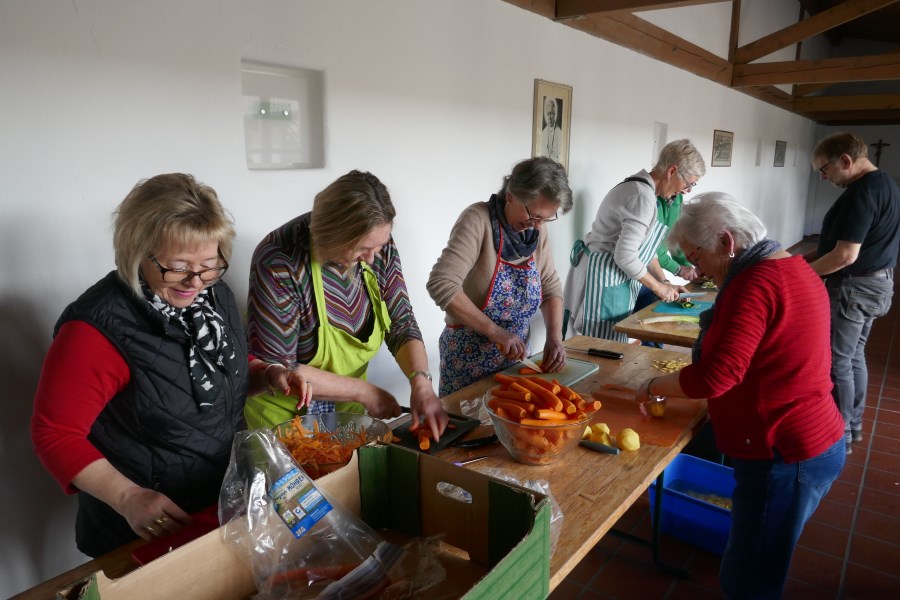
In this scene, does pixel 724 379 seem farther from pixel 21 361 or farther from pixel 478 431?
pixel 21 361

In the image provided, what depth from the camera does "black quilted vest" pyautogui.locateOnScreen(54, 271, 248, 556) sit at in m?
1.16

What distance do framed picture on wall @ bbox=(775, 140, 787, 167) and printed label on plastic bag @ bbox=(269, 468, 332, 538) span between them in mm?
10311

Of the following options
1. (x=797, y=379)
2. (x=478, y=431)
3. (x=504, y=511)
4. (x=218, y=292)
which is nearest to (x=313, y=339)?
(x=218, y=292)

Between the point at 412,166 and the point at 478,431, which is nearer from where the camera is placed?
the point at 478,431

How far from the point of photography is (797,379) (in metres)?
1.59

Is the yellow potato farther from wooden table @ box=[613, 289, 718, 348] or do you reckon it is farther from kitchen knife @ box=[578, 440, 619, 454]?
wooden table @ box=[613, 289, 718, 348]

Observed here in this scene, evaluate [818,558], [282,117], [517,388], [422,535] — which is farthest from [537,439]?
[818,558]

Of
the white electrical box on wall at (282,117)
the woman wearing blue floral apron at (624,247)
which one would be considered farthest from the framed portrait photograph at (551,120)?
the white electrical box on wall at (282,117)

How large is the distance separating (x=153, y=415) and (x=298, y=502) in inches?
17.6

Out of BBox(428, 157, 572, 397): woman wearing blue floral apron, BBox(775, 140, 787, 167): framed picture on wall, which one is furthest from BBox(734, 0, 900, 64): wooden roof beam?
BBox(428, 157, 572, 397): woman wearing blue floral apron

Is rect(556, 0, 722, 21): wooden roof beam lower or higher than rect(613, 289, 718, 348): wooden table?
higher

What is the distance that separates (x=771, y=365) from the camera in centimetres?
158

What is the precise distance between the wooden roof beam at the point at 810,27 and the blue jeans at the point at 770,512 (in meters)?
4.38

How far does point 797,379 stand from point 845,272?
82.9 inches
